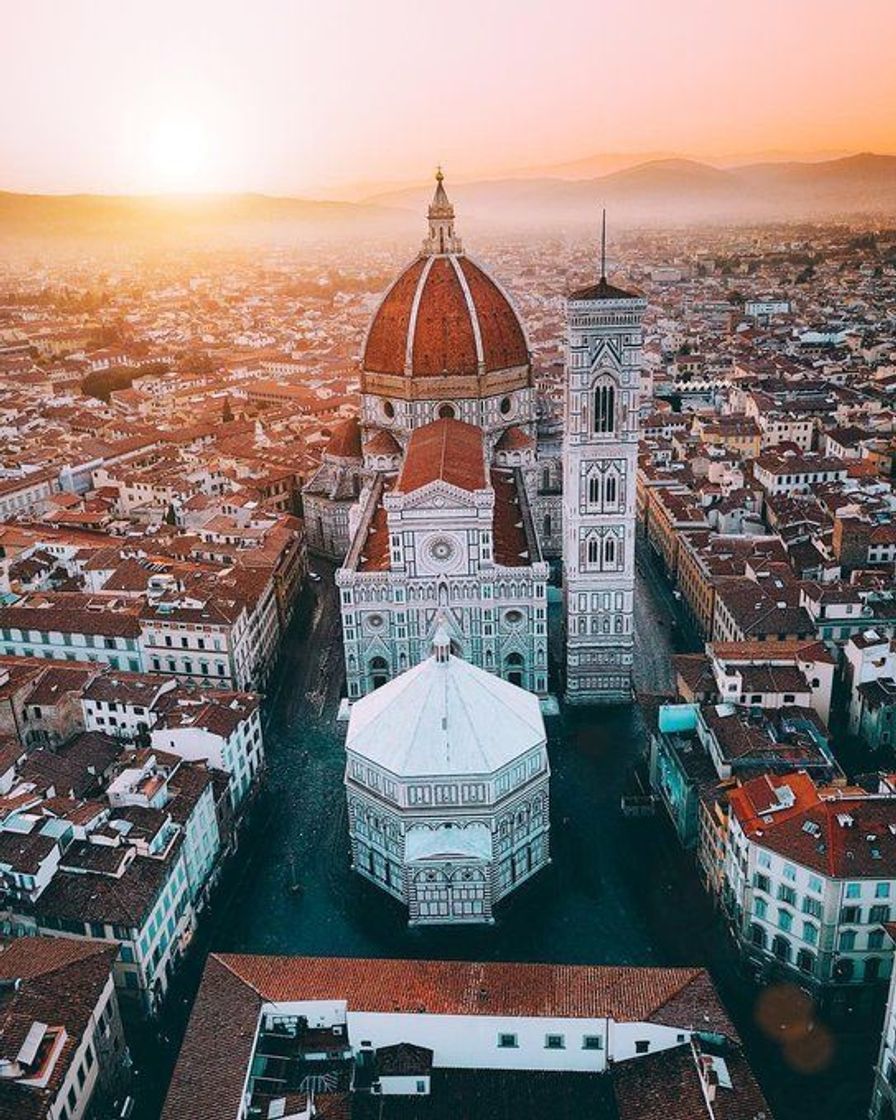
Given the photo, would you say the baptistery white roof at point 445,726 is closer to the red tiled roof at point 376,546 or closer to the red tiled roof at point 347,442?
the red tiled roof at point 376,546

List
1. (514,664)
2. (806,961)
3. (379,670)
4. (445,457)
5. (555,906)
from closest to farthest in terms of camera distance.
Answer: (806,961)
(555,906)
(514,664)
(379,670)
(445,457)

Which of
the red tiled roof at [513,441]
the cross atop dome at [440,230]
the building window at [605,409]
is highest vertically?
the cross atop dome at [440,230]

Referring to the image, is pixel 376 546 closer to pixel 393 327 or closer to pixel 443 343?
pixel 443 343

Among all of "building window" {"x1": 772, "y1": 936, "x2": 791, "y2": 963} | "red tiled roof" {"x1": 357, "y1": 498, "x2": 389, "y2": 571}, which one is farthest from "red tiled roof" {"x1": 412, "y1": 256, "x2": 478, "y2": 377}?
"building window" {"x1": 772, "y1": 936, "x2": 791, "y2": 963}

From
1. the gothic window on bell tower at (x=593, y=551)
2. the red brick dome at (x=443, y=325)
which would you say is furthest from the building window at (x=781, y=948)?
the red brick dome at (x=443, y=325)

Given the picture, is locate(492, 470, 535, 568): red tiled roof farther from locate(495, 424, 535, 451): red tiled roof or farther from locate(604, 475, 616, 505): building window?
locate(604, 475, 616, 505): building window

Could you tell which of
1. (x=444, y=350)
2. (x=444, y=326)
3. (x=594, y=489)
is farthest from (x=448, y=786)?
(x=444, y=326)
